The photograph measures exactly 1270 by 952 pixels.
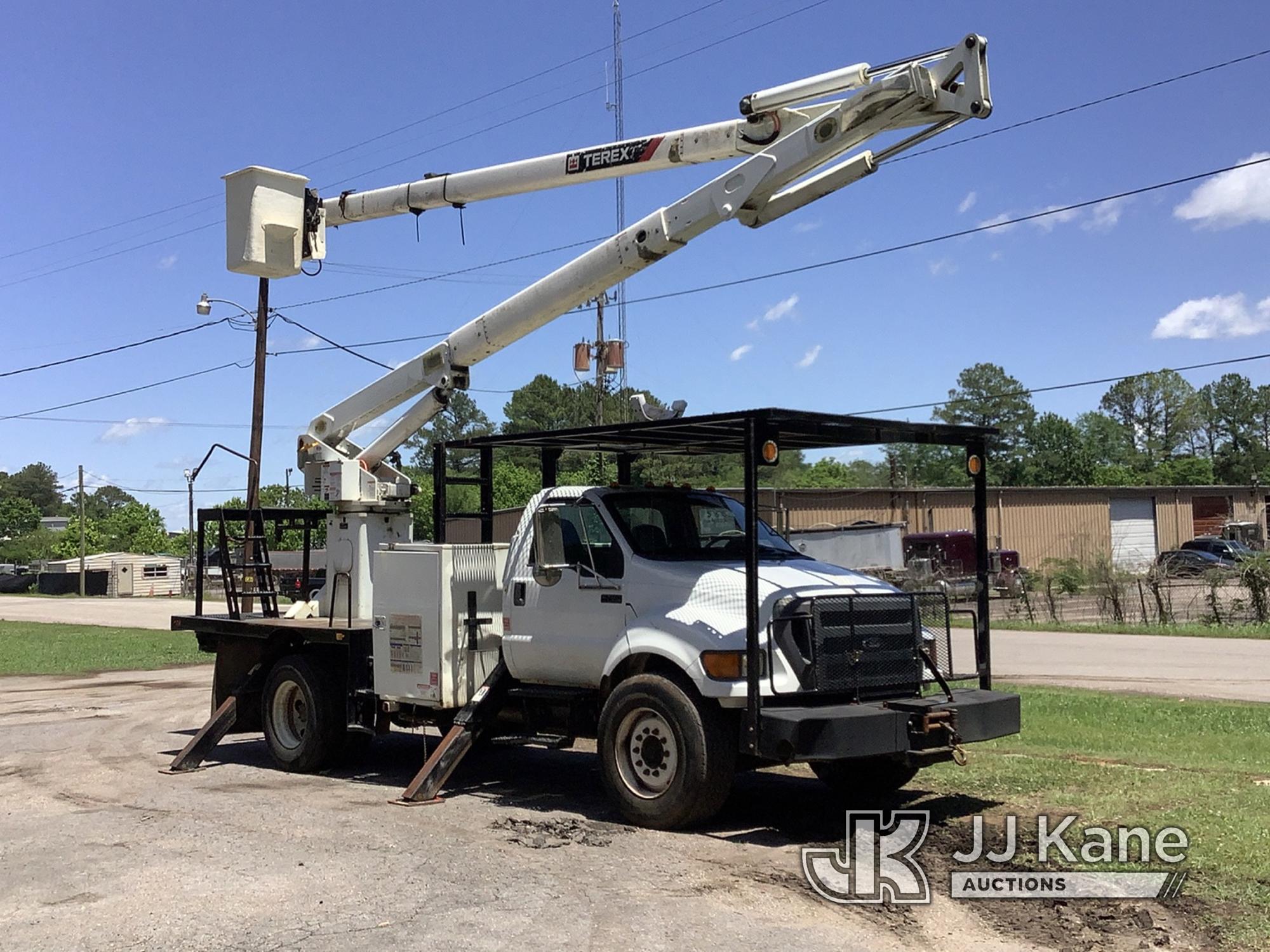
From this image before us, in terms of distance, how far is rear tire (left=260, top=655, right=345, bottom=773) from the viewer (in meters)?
11.0

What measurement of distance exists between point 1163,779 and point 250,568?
846 centimetres

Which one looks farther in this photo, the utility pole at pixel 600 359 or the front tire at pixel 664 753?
the utility pole at pixel 600 359

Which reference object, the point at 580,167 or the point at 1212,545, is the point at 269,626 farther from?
the point at 1212,545

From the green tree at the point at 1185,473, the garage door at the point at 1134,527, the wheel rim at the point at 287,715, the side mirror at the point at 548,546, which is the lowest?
the wheel rim at the point at 287,715

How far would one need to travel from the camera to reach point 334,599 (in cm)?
1193

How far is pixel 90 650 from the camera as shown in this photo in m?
28.3

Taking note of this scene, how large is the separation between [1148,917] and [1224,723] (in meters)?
6.92

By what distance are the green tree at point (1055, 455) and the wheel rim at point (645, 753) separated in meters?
106

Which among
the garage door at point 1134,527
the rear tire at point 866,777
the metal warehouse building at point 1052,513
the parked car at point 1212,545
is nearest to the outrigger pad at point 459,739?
the rear tire at point 866,777

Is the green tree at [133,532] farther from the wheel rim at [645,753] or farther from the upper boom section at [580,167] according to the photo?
the wheel rim at [645,753]

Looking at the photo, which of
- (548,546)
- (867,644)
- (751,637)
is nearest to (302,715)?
(548,546)

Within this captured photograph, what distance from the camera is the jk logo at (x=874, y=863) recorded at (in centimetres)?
658

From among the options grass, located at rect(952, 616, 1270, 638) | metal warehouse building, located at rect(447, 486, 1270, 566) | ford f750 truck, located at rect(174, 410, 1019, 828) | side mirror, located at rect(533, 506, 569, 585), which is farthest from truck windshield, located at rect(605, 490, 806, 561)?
metal warehouse building, located at rect(447, 486, 1270, 566)

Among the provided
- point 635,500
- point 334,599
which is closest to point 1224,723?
point 635,500
